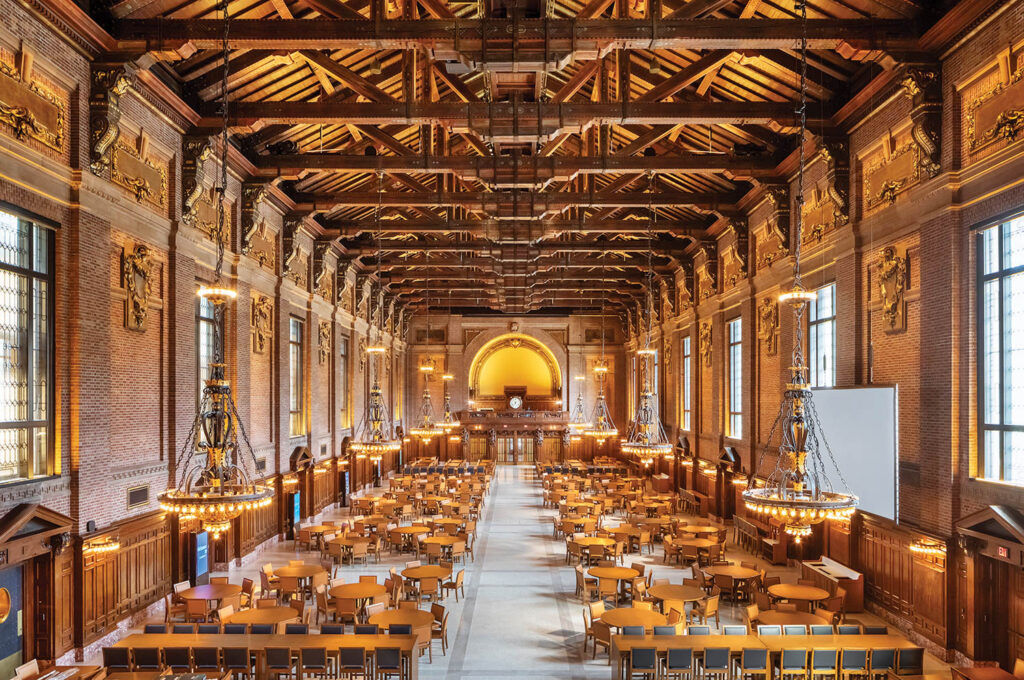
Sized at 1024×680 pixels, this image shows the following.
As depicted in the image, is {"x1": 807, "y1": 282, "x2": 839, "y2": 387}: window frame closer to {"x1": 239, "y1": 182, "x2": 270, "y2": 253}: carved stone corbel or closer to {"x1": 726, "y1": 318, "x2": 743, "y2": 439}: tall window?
{"x1": 726, "y1": 318, "x2": 743, "y2": 439}: tall window

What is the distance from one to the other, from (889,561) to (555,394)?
1335 inches

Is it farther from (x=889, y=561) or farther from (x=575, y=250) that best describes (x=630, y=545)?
(x=575, y=250)

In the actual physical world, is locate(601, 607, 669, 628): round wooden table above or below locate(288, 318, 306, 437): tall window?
below

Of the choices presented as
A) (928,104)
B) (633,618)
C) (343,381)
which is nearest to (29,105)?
(633,618)

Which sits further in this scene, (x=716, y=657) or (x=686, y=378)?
(x=686, y=378)

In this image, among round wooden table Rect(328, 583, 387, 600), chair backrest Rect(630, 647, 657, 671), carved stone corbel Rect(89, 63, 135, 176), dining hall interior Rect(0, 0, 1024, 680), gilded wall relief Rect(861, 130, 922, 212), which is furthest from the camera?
round wooden table Rect(328, 583, 387, 600)

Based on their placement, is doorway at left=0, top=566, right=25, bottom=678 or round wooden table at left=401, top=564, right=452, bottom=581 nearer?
doorway at left=0, top=566, right=25, bottom=678

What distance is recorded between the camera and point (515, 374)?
48750mm

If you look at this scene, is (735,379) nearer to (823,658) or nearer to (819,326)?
(819,326)

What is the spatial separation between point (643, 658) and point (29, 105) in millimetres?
11142

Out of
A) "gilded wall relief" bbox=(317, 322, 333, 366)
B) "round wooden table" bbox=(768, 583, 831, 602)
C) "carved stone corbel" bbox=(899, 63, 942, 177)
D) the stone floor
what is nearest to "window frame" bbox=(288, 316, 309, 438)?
"gilded wall relief" bbox=(317, 322, 333, 366)

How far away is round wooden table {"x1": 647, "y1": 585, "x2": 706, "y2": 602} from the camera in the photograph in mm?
12977

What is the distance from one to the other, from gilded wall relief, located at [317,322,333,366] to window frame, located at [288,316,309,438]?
5.25ft

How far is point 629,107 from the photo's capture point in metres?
13.5
